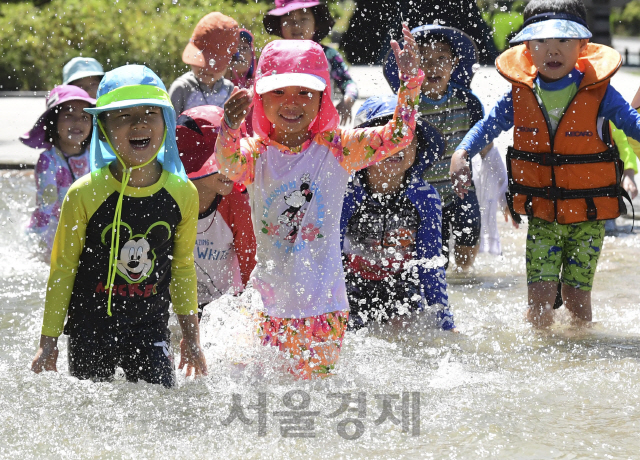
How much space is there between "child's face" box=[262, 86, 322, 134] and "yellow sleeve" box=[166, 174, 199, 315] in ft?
1.68

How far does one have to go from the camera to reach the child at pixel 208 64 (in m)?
6.99

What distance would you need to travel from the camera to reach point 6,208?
8562mm

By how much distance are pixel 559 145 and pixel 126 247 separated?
2.49 m

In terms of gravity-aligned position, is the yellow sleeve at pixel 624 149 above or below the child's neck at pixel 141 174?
above

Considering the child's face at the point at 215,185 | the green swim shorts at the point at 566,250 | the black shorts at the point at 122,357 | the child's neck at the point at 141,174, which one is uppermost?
the child's neck at the point at 141,174

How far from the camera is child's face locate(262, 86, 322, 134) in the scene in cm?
394

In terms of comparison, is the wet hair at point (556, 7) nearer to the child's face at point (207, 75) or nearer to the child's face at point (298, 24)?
the child's face at point (298, 24)

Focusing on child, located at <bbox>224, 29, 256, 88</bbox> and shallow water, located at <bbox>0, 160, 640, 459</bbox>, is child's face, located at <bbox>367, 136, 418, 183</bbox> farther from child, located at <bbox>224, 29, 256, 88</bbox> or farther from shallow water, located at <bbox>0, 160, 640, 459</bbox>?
child, located at <bbox>224, 29, 256, 88</bbox>

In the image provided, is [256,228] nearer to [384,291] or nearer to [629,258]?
[384,291]

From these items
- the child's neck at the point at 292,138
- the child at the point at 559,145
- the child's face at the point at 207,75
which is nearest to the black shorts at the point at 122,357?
the child's neck at the point at 292,138

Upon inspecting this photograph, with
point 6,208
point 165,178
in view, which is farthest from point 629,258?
point 6,208

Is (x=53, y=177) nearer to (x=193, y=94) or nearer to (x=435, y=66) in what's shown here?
(x=193, y=94)

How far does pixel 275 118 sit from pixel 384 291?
1385mm

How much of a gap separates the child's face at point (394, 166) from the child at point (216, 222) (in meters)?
0.75
